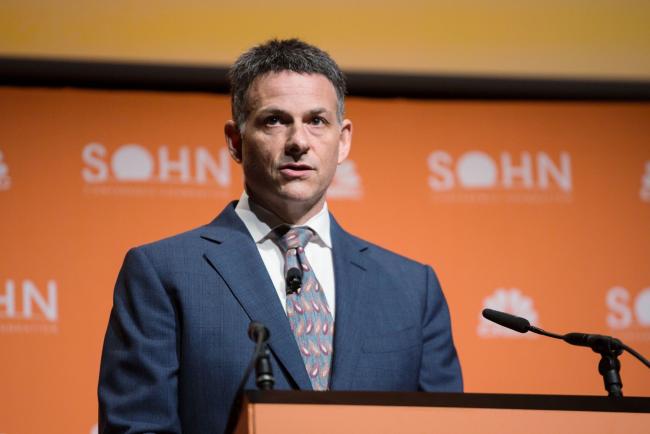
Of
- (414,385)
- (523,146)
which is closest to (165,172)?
(523,146)

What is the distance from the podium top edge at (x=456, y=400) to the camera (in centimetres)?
195

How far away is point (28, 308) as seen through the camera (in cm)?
390

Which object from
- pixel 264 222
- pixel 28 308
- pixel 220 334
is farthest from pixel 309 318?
pixel 28 308

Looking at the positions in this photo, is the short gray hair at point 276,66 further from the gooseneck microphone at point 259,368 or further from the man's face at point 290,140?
the gooseneck microphone at point 259,368

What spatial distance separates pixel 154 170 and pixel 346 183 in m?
0.70

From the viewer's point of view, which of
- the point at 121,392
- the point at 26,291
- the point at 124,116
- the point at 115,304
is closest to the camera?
the point at 121,392

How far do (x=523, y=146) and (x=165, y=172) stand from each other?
134cm

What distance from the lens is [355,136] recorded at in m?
4.33

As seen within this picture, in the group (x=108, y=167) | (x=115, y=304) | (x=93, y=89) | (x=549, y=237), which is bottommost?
(x=115, y=304)

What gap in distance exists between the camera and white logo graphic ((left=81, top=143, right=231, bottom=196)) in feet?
13.4

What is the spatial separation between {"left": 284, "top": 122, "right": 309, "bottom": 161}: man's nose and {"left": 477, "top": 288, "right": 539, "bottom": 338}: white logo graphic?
1.61 metres

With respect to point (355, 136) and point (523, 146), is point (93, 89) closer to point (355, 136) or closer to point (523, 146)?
point (355, 136)

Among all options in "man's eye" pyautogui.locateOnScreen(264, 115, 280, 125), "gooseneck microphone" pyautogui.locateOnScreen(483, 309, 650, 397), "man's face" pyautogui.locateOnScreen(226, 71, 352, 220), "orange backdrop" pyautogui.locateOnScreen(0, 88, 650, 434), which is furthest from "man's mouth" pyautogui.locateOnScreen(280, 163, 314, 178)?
"orange backdrop" pyautogui.locateOnScreen(0, 88, 650, 434)

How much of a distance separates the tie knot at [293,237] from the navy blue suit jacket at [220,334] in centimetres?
8
